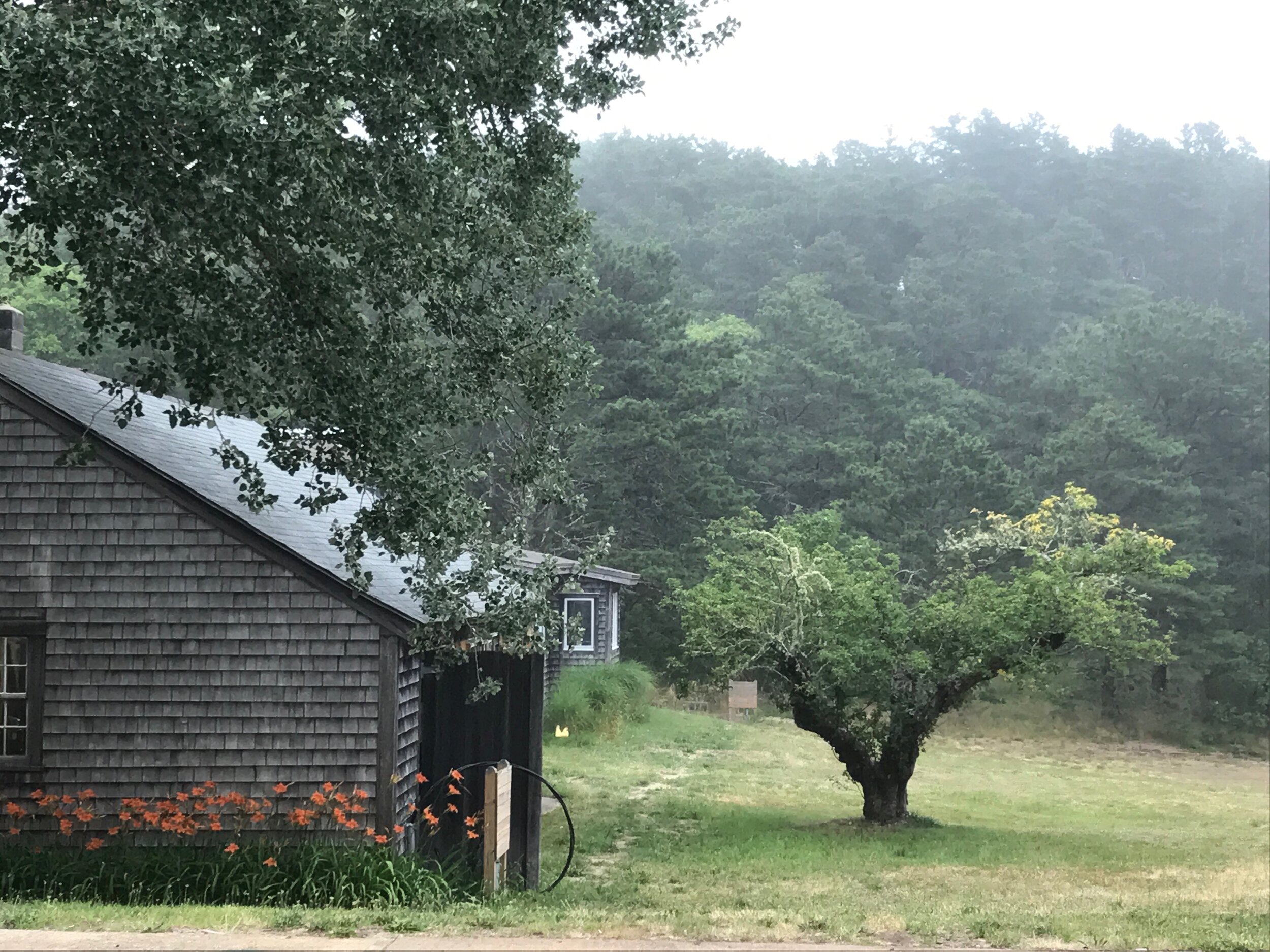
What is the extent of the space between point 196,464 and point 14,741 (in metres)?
2.91

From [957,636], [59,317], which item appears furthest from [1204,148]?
[957,636]

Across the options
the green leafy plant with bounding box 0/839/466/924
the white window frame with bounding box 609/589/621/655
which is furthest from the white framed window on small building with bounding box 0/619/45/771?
Result: the white window frame with bounding box 609/589/621/655

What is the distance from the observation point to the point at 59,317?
41.9 m

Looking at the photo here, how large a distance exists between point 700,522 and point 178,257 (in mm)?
34171

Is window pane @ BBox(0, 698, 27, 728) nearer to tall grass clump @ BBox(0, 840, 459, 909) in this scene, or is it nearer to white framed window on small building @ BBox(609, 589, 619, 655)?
tall grass clump @ BBox(0, 840, 459, 909)

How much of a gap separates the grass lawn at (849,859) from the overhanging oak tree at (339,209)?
10.2ft

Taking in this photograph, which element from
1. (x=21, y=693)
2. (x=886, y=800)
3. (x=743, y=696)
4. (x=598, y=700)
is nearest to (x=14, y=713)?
(x=21, y=693)

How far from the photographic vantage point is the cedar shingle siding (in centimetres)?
1116

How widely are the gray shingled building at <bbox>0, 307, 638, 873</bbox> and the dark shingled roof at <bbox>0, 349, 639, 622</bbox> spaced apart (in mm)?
52

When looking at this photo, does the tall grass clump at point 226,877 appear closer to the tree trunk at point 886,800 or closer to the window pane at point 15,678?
the window pane at point 15,678

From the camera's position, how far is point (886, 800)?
18812mm

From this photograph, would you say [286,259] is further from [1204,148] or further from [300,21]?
[1204,148]

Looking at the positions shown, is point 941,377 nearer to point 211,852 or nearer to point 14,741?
point 211,852

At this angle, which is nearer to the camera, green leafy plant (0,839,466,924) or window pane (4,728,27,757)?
green leafy plant (0,839,466,924)
